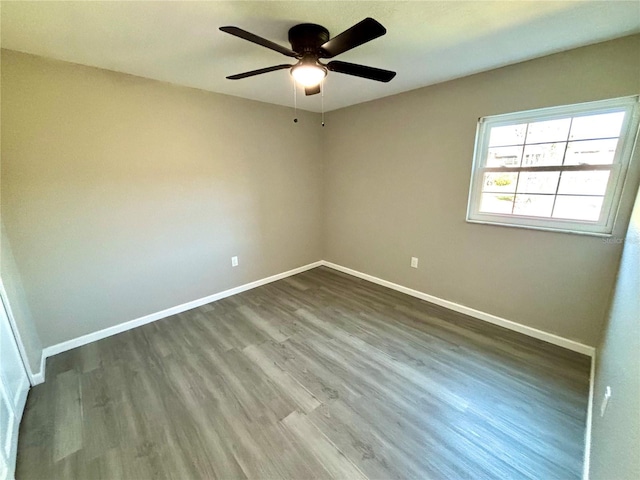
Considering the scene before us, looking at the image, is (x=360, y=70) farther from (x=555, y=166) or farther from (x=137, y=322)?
(x=137, y=322)

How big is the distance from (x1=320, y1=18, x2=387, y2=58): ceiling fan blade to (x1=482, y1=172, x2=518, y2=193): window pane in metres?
1.86

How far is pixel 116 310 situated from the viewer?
2.57m

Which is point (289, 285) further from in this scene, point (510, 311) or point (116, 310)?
point (510, 311)

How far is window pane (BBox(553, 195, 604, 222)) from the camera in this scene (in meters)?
2.05

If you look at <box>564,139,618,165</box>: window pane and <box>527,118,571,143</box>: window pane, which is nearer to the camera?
<box>564,139,618,165</box>: window pane

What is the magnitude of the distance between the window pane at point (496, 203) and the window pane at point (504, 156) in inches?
11.1

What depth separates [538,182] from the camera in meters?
2.29

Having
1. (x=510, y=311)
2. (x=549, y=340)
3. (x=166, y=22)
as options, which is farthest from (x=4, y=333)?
(x=549, y=340)

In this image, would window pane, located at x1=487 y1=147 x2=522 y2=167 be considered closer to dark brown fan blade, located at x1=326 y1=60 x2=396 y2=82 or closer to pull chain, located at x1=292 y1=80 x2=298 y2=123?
dark brown fan blade, located at x1=326 y1=60 x2=396 y2=82

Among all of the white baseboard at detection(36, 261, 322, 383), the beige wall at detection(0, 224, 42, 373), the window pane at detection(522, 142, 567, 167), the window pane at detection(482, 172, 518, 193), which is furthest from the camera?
the window pane at detection(482, 172, 518, 193)

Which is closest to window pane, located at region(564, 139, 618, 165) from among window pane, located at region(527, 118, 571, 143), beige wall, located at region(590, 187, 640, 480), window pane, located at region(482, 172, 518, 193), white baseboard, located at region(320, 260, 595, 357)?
window pane, located at region(527, 118, 571, 143)

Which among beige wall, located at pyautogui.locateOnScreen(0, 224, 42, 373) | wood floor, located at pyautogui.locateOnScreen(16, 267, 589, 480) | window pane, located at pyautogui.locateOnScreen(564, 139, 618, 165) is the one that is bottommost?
wood floor, located at pyautogui.locateOnScreen(16, 267, 589, 480)

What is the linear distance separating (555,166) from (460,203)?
777 mm

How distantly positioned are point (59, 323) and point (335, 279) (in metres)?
2.95
